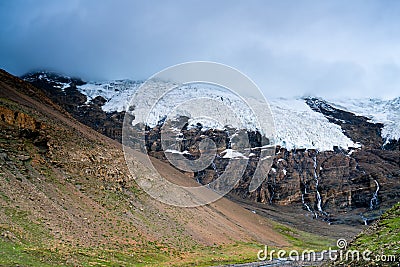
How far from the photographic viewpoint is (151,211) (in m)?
49.2

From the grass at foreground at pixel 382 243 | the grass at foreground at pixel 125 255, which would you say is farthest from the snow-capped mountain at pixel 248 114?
the grass at foreground at pixel 382 243

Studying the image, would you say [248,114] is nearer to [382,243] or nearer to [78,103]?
Answer: [78,103]

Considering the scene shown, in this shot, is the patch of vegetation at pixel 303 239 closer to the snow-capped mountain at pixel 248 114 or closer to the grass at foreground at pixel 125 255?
the grass at foreground at pixel 125 255

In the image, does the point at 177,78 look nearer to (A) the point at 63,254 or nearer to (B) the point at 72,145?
(B) the point at 72,145

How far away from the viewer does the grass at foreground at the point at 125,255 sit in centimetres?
2588

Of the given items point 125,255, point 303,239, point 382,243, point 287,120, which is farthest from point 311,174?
point 382,243

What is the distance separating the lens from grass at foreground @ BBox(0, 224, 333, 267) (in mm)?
25875

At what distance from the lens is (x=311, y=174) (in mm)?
125938

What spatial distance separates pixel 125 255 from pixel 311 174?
99751 millimetres

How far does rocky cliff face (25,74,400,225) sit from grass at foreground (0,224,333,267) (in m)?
59.2

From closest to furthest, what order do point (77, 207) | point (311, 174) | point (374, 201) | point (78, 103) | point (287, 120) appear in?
point (77, 207)
point (374, 201)
point (311, 174)
point (287, 120)
point (78, 103)

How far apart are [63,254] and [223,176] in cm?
9334

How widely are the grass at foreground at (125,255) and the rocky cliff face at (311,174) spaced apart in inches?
2332

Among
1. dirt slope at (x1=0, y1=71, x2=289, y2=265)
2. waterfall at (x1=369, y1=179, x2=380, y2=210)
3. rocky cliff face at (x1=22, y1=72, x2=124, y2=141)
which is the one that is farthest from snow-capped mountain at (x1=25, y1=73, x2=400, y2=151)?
dirt slope at (x1=0, y1=71, x2=289, y2=265)
